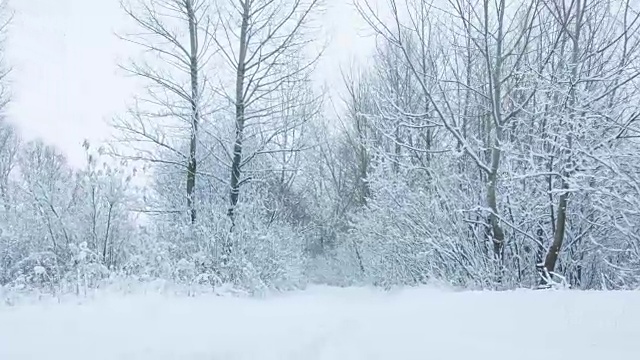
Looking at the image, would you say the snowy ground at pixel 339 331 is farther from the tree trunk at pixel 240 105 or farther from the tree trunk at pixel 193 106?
the tree trunk at pixel 193 106

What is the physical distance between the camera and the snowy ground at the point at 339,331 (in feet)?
8.84

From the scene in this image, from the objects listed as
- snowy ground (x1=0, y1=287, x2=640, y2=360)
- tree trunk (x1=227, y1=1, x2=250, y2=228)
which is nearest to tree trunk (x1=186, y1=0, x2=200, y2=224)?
tree trunk (x1=227, y1=1, x2=250, y2=228)

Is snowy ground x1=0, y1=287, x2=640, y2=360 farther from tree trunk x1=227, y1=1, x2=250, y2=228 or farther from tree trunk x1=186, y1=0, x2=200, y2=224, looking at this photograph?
tree trunk x1=186, y1=0, x2=200, y2=224

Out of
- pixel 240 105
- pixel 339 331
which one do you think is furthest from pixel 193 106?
pixel 339 331

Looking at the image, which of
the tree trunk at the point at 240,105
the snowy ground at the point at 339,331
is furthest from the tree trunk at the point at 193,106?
the snowy ground at the point at 339,331

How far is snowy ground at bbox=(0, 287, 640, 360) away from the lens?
8.84 ft

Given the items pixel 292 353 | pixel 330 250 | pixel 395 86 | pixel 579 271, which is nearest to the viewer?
pixel 292 353

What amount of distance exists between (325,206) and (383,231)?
31.8 ft

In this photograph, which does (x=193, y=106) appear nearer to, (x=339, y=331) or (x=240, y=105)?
(x=240, y=105)

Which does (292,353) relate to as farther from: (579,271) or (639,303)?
(579,271)

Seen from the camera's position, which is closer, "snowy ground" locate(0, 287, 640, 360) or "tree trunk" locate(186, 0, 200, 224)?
"snowy ground" locate(0, 287, 640, 360)

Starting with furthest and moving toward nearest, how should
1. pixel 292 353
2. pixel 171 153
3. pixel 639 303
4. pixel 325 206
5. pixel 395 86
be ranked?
pixel 325 206 < pixel 395 86 < pixel 171 153 < pixel 639 303 < pixel 292 353

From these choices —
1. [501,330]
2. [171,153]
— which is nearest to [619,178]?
[501,330]

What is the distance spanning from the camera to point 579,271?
734cm
